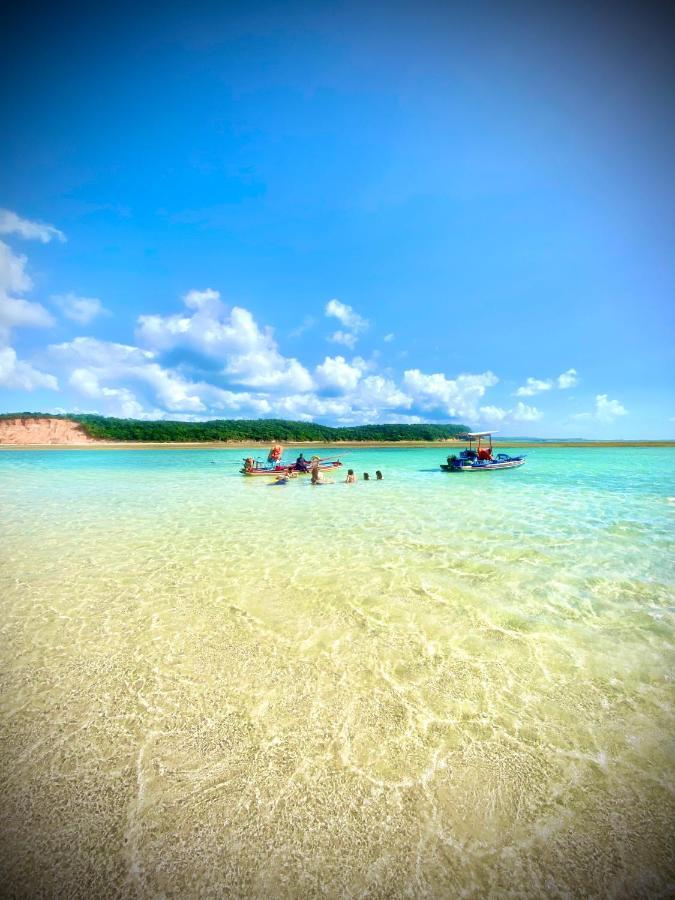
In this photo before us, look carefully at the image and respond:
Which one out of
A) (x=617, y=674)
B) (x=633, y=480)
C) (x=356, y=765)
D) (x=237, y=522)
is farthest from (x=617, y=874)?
(x=633, y=480)

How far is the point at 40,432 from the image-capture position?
348 feet

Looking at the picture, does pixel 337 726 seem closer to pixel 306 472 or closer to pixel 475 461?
pixel 306 472

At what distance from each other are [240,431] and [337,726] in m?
120

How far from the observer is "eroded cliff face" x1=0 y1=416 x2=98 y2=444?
103 meters

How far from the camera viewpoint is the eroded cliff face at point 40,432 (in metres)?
103

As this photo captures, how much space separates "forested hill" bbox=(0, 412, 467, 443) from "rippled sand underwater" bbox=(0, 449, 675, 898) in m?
103

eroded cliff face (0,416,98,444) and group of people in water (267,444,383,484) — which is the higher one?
eroded cliff face (0,416,98,444)

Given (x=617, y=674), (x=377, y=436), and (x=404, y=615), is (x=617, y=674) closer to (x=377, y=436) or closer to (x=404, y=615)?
(x=404, y=615)

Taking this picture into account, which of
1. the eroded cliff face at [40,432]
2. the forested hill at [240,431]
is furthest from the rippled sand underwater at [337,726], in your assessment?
the eroded cliff face at [40,432]

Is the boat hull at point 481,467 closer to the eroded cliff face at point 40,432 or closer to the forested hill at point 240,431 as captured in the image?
the forested hill at point 240,431

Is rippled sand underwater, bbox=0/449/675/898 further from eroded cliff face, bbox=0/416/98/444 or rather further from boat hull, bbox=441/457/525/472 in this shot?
eroded cliff face, bbox=0/416/98/444

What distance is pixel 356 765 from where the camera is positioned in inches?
139

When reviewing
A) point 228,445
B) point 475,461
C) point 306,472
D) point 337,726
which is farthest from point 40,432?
point 337,726

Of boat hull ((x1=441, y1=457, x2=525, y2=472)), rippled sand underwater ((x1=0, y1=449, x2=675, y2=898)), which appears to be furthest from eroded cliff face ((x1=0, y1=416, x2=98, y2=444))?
rippled sand underwater ((x1=0, y1=449, x2=675, y2=898))
